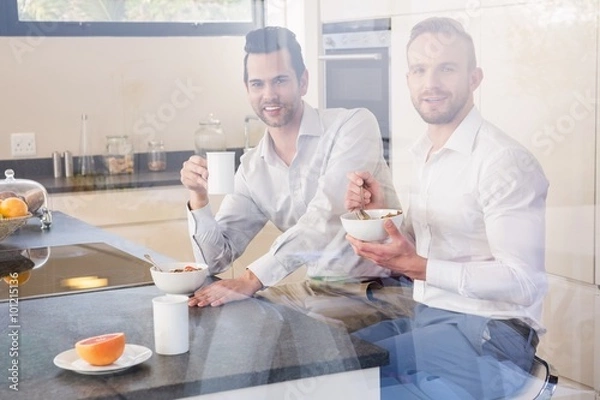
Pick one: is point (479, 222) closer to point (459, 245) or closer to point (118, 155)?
point (459, 245)

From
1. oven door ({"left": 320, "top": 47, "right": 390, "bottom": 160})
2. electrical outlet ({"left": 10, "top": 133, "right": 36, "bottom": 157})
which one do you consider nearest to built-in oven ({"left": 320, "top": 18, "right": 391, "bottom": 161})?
oven door ({"left": 320, "top": 47, "right": 390, "bottom": 160})

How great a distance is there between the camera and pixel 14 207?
102cm

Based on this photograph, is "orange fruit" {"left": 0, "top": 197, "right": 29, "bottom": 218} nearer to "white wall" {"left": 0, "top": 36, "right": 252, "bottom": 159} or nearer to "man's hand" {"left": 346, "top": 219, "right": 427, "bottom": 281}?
"white wall" {"left": 0, "top": 36, "right": 252, "bottom": 159}

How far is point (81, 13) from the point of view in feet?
3.27

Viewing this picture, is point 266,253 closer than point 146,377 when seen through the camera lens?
No

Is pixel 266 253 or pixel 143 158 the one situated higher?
pixel 143 158

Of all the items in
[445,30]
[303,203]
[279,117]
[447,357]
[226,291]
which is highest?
[445,30]

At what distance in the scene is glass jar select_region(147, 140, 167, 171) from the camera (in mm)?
1028

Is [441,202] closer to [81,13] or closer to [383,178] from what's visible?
[383,178]

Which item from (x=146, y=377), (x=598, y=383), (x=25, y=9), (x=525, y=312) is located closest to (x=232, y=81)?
(x=25, y=9)

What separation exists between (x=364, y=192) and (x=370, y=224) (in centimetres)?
4

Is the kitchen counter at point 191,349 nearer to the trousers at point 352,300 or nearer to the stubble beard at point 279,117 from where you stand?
the trousers at point 352,300

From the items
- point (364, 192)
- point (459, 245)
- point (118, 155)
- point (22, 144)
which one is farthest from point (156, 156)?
point (459, 245)

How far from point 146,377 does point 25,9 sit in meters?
0.43
